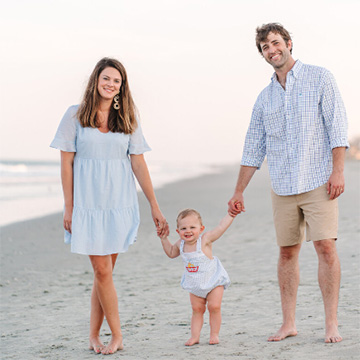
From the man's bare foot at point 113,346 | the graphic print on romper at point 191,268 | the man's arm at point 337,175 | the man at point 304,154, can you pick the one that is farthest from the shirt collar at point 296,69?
the man's bare foot at point 113,346

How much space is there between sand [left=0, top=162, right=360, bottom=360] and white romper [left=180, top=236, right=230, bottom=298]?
39 cm

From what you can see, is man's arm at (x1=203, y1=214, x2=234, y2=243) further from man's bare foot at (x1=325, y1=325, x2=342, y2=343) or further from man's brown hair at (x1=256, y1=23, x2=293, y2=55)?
man's brown hair at (x1=256, y1=23, x2=293, y2=55)

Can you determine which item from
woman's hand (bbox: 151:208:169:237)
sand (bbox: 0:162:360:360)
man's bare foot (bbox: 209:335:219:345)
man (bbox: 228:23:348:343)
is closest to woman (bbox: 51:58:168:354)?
woman's hand (bbox: 151:208:169:237)

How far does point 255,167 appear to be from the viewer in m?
4.30

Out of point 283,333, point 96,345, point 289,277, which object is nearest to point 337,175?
point 289,277

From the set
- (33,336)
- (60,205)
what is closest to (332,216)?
(33,336)

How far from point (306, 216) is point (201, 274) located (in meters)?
0.78

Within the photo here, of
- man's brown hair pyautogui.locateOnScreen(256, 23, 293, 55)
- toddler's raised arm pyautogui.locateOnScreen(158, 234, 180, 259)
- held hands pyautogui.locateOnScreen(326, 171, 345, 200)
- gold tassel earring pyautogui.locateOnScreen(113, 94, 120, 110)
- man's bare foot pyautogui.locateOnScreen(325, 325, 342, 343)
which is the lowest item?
man's bare foot pyautogui.locateOnScreen(325, 325, 342, 343)

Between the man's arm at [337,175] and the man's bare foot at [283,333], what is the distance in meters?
0.95

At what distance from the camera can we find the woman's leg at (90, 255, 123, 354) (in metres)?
3.92

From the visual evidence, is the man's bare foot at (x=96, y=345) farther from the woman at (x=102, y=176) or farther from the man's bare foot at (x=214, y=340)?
the man's bare foot at (x=214, y=340)

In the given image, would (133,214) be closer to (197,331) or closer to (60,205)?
(197,331)

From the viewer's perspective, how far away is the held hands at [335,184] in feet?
12.4

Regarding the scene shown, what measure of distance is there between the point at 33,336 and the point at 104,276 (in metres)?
0.94
